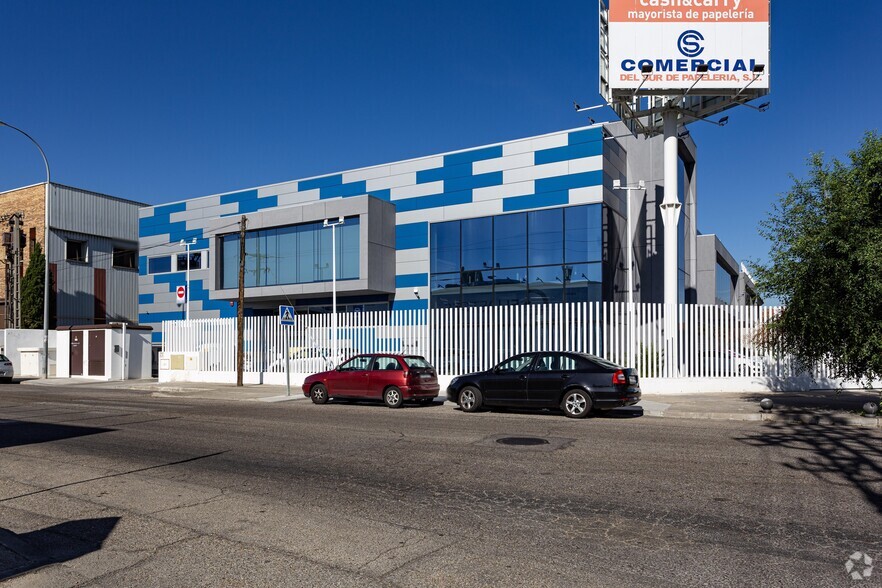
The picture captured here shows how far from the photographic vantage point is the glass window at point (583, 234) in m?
34.2

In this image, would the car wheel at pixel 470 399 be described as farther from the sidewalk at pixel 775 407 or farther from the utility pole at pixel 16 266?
the utility pole at pixel 16 266

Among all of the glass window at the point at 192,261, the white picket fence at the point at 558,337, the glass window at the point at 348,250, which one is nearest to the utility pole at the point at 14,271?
the glass window at the point at 192,261

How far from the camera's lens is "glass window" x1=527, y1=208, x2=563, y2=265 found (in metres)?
35.4

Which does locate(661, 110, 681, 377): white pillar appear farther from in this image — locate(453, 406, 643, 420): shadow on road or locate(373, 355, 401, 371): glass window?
locate(373, 355, 401, 371): glass window

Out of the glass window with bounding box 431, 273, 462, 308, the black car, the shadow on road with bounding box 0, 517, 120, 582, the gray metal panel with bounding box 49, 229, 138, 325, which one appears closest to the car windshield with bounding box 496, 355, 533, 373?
the black car

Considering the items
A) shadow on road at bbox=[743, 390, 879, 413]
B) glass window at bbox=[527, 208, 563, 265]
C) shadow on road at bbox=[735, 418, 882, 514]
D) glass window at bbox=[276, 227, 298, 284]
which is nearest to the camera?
shadow on road at bbox=[735, 418, 882, 514]

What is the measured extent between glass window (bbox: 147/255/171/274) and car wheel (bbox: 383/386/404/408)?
122 feet

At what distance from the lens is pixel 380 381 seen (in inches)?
747

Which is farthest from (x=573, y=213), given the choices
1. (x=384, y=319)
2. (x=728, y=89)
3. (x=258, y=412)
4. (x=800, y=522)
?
(x=800, y=522)

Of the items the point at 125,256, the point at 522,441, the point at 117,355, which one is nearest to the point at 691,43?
the point at 522,441

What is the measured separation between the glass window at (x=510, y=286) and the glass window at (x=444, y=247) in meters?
2.66

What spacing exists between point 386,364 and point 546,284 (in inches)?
707

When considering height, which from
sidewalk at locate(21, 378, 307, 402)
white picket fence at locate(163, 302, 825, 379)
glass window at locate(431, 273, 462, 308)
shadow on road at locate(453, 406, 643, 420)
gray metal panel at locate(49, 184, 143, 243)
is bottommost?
sidewalk at locate(21, 378, 307, 402)

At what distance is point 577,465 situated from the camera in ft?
30.2
